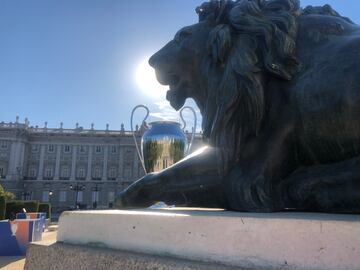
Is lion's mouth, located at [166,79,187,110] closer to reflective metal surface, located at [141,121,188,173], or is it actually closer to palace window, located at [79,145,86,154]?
reflective metal surface, located at [141,121,188,173]

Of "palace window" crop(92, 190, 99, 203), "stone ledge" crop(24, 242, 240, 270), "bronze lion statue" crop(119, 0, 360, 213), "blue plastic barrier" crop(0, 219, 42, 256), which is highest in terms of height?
"palace window" crop(92, 190, 99, 203)

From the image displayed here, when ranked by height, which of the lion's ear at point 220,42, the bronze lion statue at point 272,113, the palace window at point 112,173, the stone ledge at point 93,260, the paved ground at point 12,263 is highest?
the palace window at point 112,173

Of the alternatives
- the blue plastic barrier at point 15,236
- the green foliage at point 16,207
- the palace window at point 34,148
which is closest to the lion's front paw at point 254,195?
the blue plastic barrier at point 15,236

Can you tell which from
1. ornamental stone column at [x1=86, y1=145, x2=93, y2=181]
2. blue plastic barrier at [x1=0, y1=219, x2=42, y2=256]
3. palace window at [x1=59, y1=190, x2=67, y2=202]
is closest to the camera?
blue plastic barrier at [x1=0, y1=219, x2=42, y2=256]

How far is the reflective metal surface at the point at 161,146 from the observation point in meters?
2.31

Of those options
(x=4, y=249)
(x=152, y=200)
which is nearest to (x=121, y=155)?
(x=4, y=249)

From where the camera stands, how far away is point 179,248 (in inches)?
26.9

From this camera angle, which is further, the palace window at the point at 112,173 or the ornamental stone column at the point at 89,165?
the palace window at the point at 112,173

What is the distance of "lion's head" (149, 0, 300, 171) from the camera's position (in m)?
0.87

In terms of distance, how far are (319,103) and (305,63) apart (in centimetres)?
12

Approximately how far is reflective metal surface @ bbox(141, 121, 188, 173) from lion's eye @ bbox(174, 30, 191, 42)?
1.25 m

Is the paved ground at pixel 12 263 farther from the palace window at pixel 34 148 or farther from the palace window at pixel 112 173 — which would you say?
the palace window at pixel 34 148

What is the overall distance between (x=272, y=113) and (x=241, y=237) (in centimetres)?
34

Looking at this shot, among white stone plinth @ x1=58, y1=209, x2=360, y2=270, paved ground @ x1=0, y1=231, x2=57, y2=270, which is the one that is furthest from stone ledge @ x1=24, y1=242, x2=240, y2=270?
paved ground @ x1=0, y1=231, x2=57, y2=270
